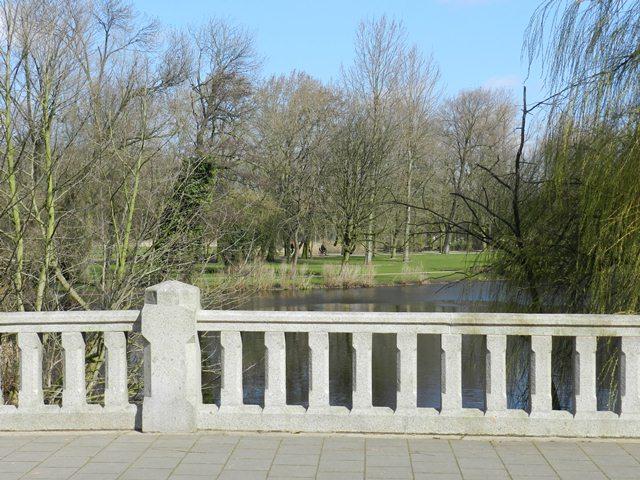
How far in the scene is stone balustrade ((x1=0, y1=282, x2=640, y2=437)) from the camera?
5.65 m

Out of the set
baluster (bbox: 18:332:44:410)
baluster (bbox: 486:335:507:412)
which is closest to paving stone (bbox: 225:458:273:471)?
baluster (bbox: 486:335:507:412)

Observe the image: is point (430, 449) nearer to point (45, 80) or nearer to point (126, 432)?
point (126, 432)

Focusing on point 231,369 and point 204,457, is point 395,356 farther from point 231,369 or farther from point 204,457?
point 204,457

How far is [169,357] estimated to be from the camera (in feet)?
19.1

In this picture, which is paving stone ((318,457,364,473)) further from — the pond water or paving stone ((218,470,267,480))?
the pond water

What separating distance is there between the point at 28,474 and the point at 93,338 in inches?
285

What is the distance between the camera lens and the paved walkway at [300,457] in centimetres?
491

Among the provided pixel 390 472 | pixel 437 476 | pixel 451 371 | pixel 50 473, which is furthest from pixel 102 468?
pixel 451 371

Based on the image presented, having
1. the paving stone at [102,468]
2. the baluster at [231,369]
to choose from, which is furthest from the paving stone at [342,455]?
the paving stone at [102,468]

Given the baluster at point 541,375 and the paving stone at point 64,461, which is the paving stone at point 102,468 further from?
the baluster at point 541,375

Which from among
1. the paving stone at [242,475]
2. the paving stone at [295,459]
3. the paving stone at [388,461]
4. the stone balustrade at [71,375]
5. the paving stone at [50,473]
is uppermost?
the stone balustrade at [71,375]

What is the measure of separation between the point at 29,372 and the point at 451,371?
3417mm

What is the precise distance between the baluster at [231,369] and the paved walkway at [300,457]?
30 cm

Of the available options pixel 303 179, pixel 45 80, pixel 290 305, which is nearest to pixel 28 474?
pixel 45 80
